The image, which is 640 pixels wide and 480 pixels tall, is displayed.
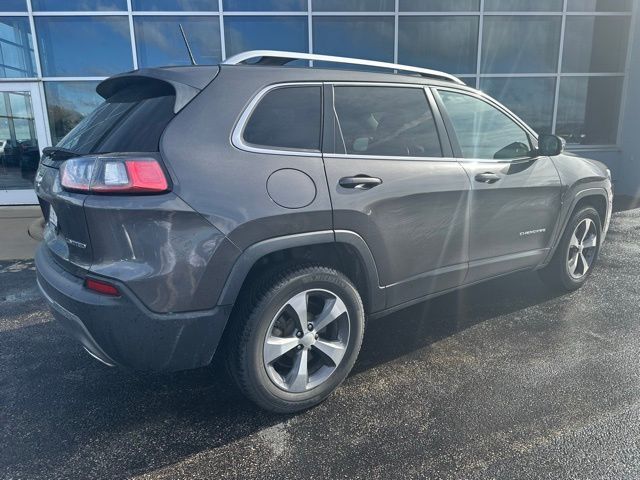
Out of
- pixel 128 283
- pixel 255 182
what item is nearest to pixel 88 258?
pixel 128 283

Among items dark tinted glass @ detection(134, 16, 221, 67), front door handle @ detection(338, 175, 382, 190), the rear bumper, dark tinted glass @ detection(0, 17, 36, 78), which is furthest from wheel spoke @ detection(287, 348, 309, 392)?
dark tinted glass @ detection(0, 17, 36, 78)

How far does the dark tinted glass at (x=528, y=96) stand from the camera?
1048 centimetres

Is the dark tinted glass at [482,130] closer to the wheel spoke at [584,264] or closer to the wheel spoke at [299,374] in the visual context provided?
the wheel spoke at [584,264]

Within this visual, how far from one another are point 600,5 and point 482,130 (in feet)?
32.1

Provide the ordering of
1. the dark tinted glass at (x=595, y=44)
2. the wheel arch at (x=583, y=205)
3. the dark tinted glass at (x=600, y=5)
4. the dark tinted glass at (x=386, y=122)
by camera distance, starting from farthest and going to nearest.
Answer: the dark tinted glass at (x=595, y=44), the dark tinted glass at (x=600, y=5), the wheel arch at (x=583, y=205), the dark tinted glass at (x=386, y=122)

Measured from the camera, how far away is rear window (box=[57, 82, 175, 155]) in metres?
2.19

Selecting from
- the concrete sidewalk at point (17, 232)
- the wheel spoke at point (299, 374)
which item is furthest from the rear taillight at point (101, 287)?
the concrete sidewalk at point (17, 232)

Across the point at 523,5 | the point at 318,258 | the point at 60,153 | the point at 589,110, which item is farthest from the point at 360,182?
the point at 589,110

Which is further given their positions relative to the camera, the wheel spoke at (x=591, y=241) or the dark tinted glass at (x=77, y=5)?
the dark tinted glass at (x=77, y=5)

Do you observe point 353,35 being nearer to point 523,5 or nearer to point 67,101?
point 523,5

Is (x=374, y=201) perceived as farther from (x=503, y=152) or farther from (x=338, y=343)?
(x=503, y=152)

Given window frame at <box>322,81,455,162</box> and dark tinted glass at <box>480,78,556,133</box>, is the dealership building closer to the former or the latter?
dark tinted glass at <box>480,78,556,133</box>

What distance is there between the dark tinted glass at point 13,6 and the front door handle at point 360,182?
960cm

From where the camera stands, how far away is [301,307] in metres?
2.48
